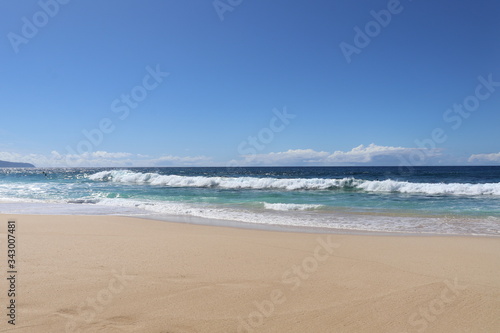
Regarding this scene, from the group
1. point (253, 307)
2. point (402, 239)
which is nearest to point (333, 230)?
point (402, 239)

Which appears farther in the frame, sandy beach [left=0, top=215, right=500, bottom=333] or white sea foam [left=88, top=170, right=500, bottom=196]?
white sea foam [left=88, top=170, right=500, bottom=196]

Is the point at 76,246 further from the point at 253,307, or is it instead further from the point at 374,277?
the point at 374,277

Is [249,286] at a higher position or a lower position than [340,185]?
lower

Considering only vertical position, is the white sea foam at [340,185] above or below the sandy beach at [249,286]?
above

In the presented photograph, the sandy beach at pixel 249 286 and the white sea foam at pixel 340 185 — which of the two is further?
the white sea foam at pixel 340 185

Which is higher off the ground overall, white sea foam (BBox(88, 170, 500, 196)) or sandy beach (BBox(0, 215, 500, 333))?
white sea foam (BBox(88, 170, 500, 196))

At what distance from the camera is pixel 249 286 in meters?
4.34

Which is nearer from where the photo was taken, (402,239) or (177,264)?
(177,264)

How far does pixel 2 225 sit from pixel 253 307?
8.60 meters

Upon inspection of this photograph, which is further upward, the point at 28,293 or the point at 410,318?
the point at 28,293

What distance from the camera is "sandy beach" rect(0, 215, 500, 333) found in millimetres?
3400

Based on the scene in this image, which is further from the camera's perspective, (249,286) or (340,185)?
(340,185)

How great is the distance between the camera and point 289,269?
5.13 m

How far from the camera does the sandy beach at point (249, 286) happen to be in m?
3.40
